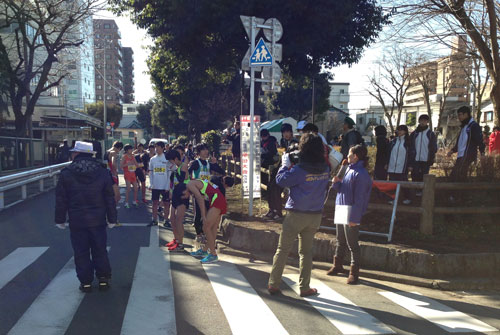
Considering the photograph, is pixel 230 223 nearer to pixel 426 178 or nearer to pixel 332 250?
pixel 332 250

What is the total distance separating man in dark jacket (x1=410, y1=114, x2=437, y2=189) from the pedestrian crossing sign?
3.16m

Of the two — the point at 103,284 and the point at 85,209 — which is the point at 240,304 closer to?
the point at 103,284


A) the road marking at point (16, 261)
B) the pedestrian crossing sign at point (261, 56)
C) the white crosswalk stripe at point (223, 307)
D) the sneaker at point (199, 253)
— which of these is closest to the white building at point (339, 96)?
the pedestrian crossing sign at point (261, 56)

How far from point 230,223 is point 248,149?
62.9 inches

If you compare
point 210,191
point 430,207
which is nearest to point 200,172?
point 210,191

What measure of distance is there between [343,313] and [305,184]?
1.43m

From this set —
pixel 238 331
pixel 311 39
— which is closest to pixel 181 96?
pixel 311 39

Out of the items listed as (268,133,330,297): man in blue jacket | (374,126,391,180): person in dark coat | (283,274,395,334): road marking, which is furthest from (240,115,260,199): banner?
(268,133,330,297): man in blue jacket

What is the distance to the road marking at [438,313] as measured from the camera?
3.85m

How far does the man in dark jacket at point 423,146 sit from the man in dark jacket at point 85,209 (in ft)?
19.8

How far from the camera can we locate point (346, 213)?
505 cm

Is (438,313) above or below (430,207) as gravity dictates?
below

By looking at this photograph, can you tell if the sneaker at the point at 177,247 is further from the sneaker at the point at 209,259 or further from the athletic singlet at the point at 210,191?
the athletic singlet at the point at 210,191

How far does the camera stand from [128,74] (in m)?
107
